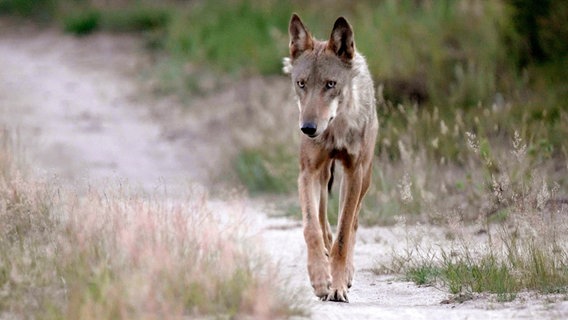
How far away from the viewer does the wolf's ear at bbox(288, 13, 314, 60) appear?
319 inches

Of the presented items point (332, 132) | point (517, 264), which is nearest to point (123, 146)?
point (332, 132)

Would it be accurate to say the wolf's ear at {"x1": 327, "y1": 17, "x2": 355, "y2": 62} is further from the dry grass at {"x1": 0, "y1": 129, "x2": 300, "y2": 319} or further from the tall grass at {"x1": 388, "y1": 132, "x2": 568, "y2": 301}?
the dry grass at {"x1": 0, "y1": 129, "x2": 300, "y2": 319}

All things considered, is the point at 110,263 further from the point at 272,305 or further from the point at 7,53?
the point at 7,53

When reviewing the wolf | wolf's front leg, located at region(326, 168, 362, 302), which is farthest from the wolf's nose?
wolf's front leg, located at region(326, 168, 362, 302)

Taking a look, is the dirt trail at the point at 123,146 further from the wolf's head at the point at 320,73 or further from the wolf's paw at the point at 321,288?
the wolf's head at the point at 320,73

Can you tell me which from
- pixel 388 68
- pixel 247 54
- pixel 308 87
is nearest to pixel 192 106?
pixel 247 54

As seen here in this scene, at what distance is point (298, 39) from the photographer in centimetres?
814

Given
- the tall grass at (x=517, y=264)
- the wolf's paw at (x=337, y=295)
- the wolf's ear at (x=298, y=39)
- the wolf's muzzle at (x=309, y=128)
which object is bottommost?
the wolf's paw at (x=337, y=295)

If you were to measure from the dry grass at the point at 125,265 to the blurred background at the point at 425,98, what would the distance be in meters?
1.96

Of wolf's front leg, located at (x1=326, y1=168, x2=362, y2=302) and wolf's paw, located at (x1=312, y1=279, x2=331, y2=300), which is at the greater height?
wolf's front leg, located at (x1=326, y1=168, x2=362, y2=302)

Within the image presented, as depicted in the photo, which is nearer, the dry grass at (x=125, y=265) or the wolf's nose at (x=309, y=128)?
the dry grass at (x=125, y=265)

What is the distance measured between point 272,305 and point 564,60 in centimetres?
802

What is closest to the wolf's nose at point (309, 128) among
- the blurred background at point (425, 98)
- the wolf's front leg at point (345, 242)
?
the wolf's front leg at point (345, 242)

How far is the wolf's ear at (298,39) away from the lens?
319 inches
